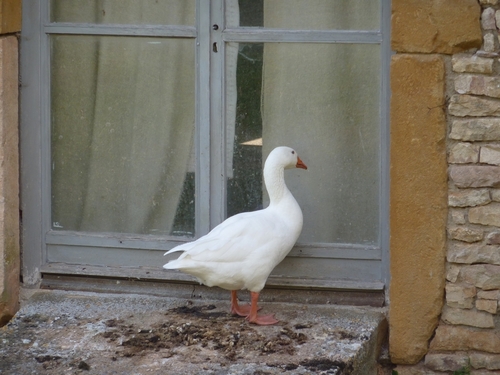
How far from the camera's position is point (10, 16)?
4.72 meters

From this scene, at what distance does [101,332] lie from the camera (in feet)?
14.7

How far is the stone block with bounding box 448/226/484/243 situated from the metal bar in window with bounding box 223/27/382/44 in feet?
3.54

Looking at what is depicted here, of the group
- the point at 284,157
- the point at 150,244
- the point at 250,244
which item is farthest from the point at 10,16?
the point at 250,244

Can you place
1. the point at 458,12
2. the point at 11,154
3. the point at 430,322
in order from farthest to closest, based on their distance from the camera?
the point at 11,154 → the point at 430,322 → the point at 458,12

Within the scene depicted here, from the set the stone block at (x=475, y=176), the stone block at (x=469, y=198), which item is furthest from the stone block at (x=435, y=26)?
the stone block at (x=469, y=198)

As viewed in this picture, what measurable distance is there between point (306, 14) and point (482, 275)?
1644 millimetres

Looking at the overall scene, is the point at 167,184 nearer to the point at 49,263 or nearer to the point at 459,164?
the point at 49,263

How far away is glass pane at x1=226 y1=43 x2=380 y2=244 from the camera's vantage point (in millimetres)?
4715

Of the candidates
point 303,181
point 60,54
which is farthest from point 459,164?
point 60,54

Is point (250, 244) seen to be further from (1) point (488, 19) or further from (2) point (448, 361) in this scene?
(1) point (488, 19)

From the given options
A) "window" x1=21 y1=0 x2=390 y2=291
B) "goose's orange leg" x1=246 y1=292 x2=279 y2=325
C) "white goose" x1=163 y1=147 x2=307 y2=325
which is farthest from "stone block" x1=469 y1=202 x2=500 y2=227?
"goose's orange leg" x1=246 y1=292 x2=279 y2=325

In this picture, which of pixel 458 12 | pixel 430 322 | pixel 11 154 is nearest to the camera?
pixel 458 12

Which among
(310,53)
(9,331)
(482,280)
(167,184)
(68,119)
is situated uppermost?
(310,53)

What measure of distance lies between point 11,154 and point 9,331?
0.97 metres
